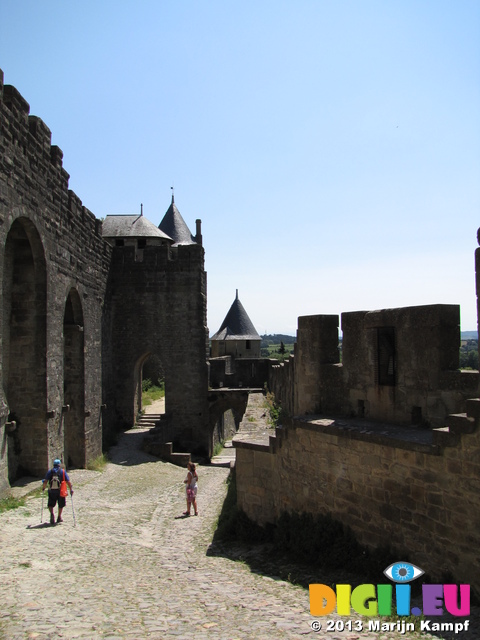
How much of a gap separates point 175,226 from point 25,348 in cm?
2376

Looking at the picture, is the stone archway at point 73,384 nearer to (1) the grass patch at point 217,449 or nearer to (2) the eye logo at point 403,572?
(1) the grass patch at point 217,449

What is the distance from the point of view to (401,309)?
7.00m

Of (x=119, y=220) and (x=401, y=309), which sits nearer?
(x=401, y=309)

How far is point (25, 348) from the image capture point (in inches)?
432

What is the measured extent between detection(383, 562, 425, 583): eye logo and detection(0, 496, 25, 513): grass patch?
19.5 feet

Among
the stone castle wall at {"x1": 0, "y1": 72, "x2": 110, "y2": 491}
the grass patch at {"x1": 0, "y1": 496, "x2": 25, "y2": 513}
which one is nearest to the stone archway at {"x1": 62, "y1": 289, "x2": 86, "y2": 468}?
the stone castle wall at {"x1": 0, "y1": 72, "x2": 110, "y2": 491}

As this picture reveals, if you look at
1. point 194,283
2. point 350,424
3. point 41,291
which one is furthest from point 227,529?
point 194,283

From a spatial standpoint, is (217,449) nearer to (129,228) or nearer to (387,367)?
(129,228)

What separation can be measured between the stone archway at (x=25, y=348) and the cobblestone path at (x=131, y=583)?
4.56 ft

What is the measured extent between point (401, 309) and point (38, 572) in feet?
17.4

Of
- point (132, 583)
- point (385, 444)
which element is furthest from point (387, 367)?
point (132, 583)

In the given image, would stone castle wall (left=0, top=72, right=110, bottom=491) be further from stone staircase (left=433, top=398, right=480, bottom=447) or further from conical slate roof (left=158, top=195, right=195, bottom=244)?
conical slate roof (left=158, top=195, right=195, bottom=244)

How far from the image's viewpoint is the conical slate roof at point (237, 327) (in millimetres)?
33594

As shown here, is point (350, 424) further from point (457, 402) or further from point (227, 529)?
point (227, 529)
